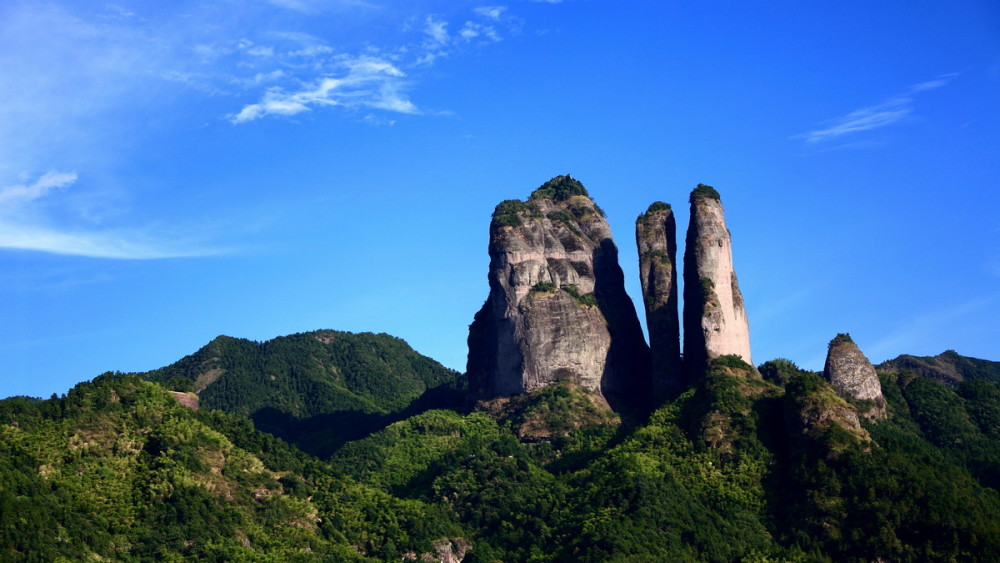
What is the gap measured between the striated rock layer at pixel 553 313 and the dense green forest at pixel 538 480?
105 inches

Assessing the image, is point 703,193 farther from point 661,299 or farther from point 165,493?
point 165,493

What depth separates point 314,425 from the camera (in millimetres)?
155750

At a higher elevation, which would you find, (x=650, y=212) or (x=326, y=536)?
(x=650, y=212)

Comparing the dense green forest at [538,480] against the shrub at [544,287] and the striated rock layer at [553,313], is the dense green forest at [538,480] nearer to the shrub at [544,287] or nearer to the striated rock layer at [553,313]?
the striated rock layer at [553,313]

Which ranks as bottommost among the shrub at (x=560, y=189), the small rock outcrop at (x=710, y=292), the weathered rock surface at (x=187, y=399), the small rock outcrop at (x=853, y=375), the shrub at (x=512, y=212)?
the weathered rock surface at (x=187, y=399)

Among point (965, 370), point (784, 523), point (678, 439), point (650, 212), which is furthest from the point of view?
point (965, 370)

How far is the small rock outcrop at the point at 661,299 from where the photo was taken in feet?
426

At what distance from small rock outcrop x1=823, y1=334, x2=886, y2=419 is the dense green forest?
6.52 feet

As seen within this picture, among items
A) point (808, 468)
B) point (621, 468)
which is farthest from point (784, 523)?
point (621, 468)

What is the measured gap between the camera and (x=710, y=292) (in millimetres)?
127812

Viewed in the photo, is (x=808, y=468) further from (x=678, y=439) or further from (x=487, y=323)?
(x=487, y=323)

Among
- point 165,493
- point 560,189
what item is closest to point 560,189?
point 560,189

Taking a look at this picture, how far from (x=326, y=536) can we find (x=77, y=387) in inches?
759

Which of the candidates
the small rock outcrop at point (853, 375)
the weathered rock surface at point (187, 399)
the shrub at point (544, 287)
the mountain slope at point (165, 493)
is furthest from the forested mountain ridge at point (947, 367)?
the weathered rock surface at point (187, 399)
